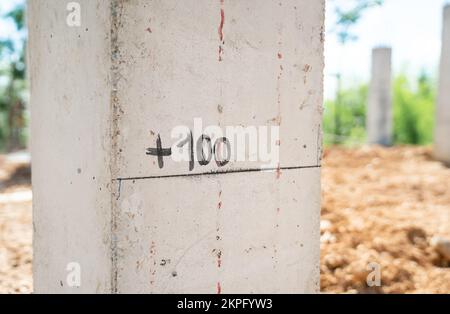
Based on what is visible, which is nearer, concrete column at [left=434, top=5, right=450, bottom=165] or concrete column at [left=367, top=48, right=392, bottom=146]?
concrete column at [left=434, top=5, right=450, bottom=165]

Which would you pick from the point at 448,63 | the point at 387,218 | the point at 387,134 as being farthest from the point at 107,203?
the point at 387,134

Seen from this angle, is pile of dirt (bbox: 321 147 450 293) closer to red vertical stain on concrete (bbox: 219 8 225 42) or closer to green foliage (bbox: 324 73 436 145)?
red vertical stain on concrete (bbox: 219 8 225 42)

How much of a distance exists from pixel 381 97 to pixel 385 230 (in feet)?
33.2

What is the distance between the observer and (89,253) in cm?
182

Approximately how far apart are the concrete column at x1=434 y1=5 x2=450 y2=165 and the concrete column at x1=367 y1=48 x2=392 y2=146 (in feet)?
12.4

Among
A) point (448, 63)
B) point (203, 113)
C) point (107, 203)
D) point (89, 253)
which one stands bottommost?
point (89, 253)

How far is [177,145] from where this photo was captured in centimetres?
185

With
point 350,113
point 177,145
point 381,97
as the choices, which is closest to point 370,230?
point 177,145

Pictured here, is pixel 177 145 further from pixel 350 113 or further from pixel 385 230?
pixel 350 113

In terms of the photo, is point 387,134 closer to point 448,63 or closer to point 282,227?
point 448,63

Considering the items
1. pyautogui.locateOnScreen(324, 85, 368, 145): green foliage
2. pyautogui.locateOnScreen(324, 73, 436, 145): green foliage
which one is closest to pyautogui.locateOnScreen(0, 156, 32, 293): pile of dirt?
pyautogui.locateOnScreen(324, 73, 436, 145): green foliage

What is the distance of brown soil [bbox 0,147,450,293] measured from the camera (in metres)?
3.23

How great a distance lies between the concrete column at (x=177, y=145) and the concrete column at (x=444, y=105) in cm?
817
